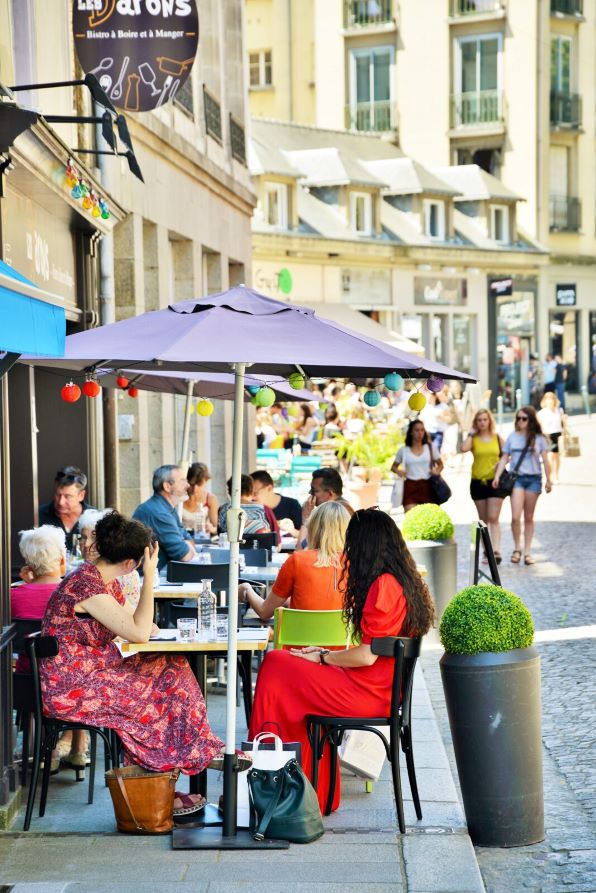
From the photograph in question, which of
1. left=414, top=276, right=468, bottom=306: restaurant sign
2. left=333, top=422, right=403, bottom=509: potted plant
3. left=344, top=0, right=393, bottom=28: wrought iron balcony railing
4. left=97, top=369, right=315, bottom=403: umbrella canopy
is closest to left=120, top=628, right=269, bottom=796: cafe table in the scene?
Answer: left=97, top=369, right=315, bottom=403: umbrella canopy

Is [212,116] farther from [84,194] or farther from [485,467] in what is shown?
[84,194]

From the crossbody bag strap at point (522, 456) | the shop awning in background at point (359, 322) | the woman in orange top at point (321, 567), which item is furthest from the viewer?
the shop awning in background at point (359, 322)

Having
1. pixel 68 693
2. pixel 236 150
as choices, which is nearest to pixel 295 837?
pixel 68 693

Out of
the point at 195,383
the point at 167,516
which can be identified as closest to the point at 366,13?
the point at 195,383

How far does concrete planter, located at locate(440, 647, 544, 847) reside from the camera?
6242mm

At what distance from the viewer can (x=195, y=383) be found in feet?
40.1

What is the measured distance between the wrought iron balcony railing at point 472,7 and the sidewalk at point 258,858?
149 feet

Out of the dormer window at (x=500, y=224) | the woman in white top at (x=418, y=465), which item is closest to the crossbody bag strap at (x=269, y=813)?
the woman in white top at (x=418, y=465)

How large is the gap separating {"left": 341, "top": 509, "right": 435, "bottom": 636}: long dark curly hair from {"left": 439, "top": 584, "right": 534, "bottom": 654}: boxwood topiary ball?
0.24m

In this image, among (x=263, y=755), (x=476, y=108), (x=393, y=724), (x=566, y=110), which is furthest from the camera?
(x=566, y=110)

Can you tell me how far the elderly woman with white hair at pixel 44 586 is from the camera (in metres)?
7.39

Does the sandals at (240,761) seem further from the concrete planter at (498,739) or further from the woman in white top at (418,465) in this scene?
the woman in white top at (418,465)

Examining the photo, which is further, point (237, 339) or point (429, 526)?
point (429, 526)

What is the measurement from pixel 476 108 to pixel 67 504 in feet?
138
